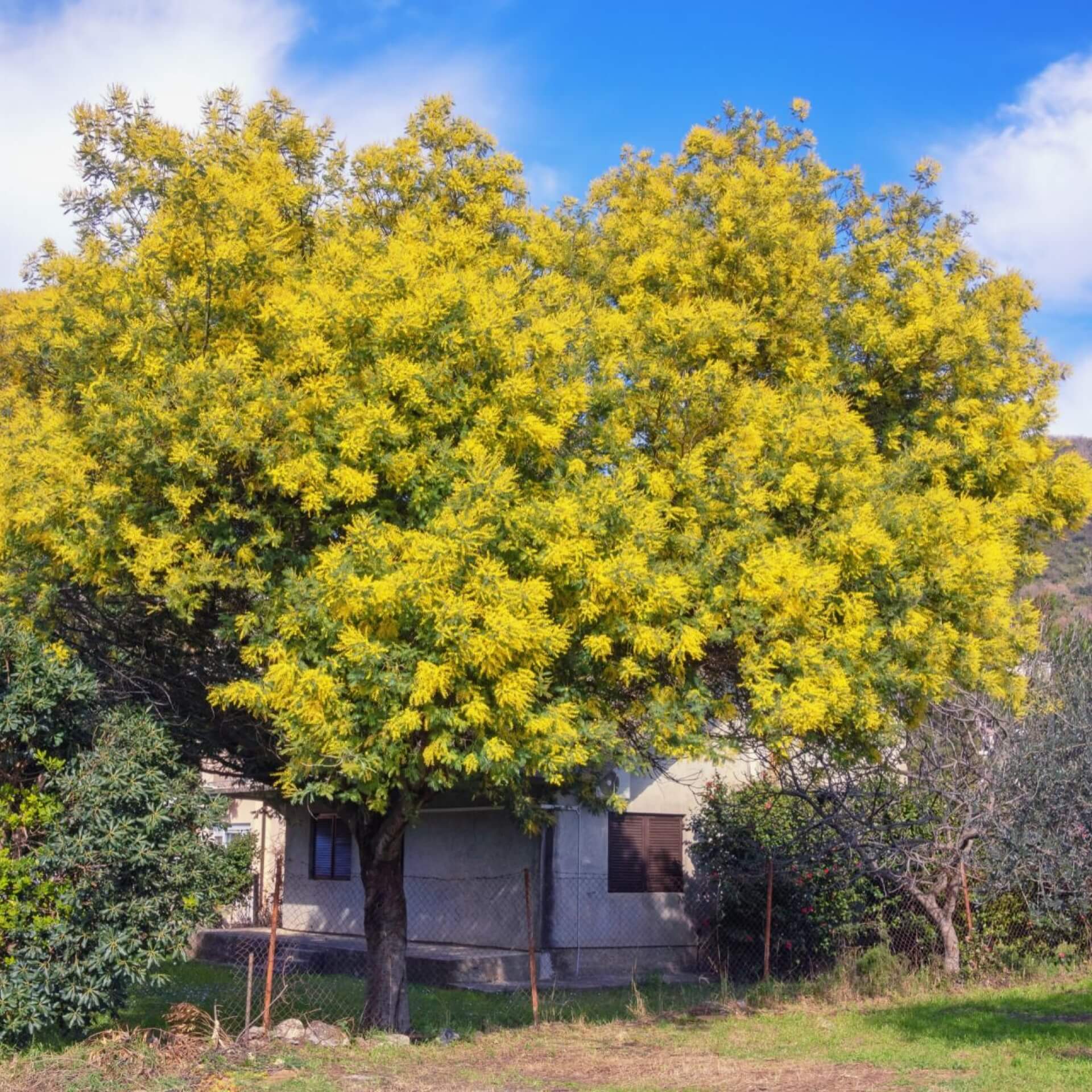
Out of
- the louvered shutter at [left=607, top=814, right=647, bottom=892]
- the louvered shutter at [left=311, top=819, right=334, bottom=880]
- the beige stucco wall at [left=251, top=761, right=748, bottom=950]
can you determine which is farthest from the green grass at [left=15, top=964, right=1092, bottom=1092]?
the louvered shutter at [left=311, top=819, right=334, bottom=880]

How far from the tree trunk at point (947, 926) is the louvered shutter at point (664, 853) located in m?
4.43

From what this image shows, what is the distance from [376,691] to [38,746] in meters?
3.00

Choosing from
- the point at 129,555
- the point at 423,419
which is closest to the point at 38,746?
Answer: the point at 129,555

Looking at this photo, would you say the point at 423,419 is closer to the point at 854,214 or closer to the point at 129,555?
the point at 129,555

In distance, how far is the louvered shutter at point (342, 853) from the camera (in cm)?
2070

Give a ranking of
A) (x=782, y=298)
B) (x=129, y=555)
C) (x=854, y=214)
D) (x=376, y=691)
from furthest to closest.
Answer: (x=854, y=214) → (x=782, y=298) → (x=129, y=555) → (x=376, y=691)

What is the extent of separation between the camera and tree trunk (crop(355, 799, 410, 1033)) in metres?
11.6

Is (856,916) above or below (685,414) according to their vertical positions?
below

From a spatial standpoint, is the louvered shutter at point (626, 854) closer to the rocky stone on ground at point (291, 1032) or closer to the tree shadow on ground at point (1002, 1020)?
the tree shadow on ground at point (1002, 1020)

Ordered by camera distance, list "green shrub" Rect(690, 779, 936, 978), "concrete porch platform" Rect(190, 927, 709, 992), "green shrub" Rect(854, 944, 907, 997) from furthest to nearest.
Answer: "concrete porch platform" Rect(190, 927, 709, 992) < "green shrub" Rect(690, 779, 936, 978) < "green shrub" Rect(854, 944, 907, 997)

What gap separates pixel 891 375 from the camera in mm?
12242

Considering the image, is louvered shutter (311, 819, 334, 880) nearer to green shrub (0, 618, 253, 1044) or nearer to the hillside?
green shrub (0, 618, 253, 1044)

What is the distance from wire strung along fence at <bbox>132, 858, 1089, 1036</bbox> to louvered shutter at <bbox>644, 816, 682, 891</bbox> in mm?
168

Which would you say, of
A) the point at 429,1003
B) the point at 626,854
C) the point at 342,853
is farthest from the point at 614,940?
the point at 342,853
